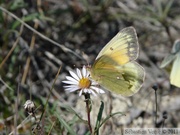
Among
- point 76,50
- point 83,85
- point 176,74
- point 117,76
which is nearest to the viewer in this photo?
point 83,85

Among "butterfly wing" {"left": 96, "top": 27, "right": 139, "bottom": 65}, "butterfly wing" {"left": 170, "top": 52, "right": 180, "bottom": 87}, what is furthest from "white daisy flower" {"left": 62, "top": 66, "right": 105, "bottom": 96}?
"butterfly wing" {"left": 170, "top": 52, "right": 180, "bottom": 87}

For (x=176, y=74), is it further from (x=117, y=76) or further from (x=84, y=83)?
(x=84, y=83)

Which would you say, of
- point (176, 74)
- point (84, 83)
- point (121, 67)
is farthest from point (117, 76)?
point (176, 74)

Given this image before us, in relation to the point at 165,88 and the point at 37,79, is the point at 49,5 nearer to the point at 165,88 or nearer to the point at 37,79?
the point at 37,79

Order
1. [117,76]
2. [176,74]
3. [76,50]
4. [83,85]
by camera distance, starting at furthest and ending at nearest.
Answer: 1. [76,50]
2. [176,74]
3. [117,76]
4. [83,85]

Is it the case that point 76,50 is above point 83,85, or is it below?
above

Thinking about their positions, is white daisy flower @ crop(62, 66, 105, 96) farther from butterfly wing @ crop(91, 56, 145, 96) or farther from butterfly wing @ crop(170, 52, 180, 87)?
butterfly wing @ crop(170, 52, 180, 87)

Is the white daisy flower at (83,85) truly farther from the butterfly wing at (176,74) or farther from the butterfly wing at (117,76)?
the butterfly wing at (176,74)
